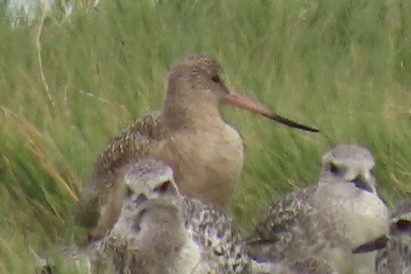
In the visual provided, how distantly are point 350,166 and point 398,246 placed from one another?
0.63m

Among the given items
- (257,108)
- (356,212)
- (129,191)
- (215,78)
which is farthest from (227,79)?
(129,191)

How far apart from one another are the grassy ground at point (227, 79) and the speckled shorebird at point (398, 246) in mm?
808

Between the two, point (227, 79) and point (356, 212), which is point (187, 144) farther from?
point (356, 212)

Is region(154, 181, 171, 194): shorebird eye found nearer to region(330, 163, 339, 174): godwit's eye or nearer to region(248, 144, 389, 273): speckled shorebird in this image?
region(248, 144, 389, 273): speckled shorebird

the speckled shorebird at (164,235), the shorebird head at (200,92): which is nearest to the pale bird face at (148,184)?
the speckled shorebird at (164,235)

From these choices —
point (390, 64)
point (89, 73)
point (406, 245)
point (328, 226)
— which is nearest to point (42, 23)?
point (89, 73)

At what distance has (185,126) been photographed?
858 cm

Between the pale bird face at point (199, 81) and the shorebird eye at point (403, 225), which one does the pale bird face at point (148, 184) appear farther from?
the pale bird face at point (199, 81)

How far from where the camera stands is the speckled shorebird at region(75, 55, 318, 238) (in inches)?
328

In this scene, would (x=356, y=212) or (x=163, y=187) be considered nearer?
(x=163, y=187)

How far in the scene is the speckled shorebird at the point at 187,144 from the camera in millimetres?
8328

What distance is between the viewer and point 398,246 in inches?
286

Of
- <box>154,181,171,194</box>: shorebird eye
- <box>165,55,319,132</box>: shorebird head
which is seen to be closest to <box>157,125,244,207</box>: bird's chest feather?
<box>165,55,319,132</box>: shorebird head

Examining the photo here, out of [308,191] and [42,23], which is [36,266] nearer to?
[308,191]
